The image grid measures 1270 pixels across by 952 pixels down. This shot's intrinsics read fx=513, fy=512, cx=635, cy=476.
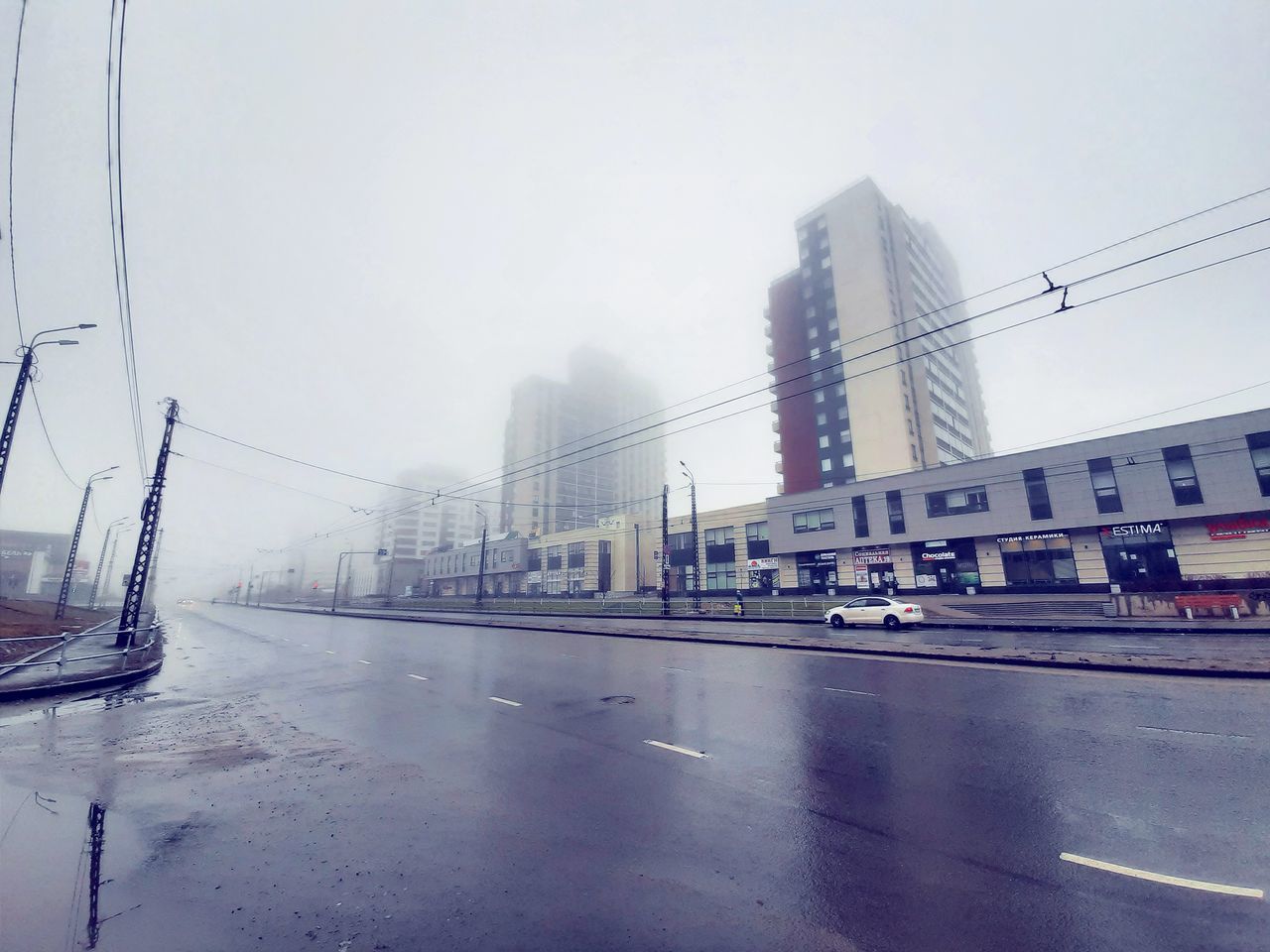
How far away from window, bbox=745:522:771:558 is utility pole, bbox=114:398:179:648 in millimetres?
48877

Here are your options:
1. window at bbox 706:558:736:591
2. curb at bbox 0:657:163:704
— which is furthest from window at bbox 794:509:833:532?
curb at bbox 0:657:163:704

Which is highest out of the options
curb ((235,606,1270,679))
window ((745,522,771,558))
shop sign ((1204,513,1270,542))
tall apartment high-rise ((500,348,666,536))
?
tall apartment high-rise ((500,348,666,536))

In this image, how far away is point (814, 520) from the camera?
167 ft

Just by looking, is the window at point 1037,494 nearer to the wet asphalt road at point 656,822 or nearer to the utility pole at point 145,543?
the wet asphalt road at point 656,822

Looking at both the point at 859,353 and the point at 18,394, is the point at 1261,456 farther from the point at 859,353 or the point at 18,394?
the point at 18,394

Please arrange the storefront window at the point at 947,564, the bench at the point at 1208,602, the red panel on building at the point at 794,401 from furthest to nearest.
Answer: the red panel on building at the point at 794,401 < the storefront window at the point at 947,564 < the bench at the point at 1208,602

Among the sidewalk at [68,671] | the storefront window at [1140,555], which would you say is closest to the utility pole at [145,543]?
the sidewalk at [68,671]

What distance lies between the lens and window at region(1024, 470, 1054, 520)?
38.5 metres

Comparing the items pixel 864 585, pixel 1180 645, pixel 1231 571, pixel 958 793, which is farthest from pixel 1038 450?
pixel 958 793

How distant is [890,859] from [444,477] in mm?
163684

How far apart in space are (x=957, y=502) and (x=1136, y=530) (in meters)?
10.7

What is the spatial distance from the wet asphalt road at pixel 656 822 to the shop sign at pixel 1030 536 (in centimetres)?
3400

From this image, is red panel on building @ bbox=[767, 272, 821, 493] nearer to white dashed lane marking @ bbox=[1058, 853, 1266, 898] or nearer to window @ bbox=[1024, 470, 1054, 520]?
window @ bbox=[1024, 470, 1054, 520]

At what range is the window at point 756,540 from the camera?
56.2 m
